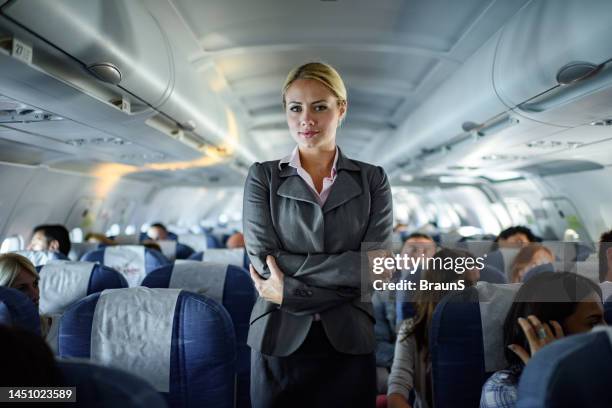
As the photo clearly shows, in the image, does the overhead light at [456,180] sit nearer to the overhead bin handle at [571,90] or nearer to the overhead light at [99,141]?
the overhead bin handle at [571,90]

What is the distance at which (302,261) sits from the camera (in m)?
1.53

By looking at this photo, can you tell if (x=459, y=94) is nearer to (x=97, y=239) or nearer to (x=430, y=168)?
(x=430, y=168)

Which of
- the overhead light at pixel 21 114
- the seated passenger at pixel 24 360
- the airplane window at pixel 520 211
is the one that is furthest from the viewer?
the airplane window at pixel 520 211

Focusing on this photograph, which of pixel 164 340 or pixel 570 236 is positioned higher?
pixel 570 236

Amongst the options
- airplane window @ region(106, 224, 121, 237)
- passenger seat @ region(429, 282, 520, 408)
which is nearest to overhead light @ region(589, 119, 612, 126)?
passenger seat @ region(429, 282, 520, 408)

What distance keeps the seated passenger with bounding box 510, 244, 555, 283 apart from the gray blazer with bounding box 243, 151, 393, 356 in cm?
294

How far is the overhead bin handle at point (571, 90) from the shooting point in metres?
2.62

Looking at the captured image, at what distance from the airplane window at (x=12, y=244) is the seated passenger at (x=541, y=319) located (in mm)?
6475

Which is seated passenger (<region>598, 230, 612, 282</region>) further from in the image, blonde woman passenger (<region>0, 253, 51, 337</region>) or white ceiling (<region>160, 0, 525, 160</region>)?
blonde woman passenger (<region>0, 253, 51, 337</region>)

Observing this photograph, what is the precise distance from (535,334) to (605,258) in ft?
6.21

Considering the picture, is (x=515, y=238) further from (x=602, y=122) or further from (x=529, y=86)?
(x=529, y=86)

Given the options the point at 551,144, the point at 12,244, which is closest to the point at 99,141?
the point at 12,244

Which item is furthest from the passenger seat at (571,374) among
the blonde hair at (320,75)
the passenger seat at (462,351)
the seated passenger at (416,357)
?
the seated passenger at (416,357)

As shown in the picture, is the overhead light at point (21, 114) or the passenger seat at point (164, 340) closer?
the passenger seat at point (164, 340)
